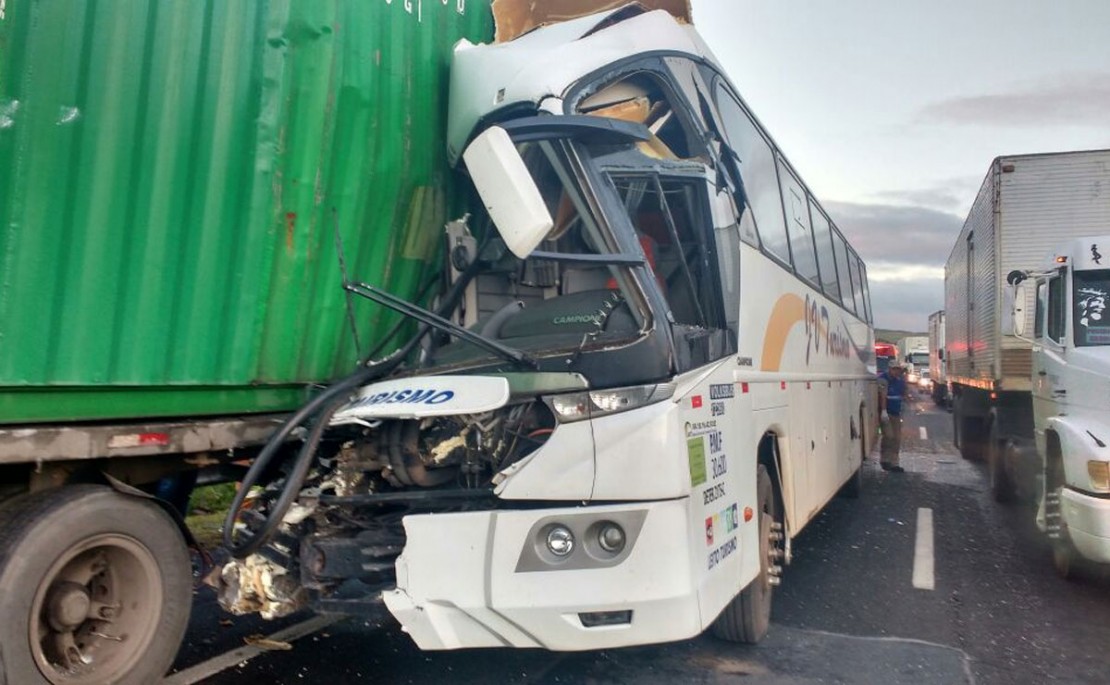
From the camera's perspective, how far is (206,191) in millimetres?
3975

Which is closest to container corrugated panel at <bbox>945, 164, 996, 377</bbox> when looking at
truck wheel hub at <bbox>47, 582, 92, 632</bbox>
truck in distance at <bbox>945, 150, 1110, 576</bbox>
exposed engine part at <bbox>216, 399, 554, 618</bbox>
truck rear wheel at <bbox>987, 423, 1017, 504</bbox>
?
truck in distance at <bbox>945, 150, 1110, 576</bbox>

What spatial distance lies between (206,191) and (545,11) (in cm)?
229

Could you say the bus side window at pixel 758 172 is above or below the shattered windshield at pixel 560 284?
above

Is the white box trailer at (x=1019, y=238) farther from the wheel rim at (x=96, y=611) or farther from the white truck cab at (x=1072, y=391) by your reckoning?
the wheel rim at (x=96, y=611)

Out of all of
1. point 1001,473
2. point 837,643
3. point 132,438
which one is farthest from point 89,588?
point 1001,473

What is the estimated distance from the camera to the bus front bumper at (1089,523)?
20.0ft

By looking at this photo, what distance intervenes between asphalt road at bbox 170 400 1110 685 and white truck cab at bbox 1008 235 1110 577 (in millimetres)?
575

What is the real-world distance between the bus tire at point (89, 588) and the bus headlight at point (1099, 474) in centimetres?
564

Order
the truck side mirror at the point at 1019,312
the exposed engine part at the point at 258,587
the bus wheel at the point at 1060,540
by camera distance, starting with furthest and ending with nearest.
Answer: the truck side mirror at the point at 1019,312 → the bus wheel at the point at 1060,540 → the exposed engine part at the point at 258,587

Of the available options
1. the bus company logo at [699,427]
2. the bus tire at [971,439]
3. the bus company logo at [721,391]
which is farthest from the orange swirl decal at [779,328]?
the bus tire at [971,439]

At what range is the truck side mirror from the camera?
7.70 meters

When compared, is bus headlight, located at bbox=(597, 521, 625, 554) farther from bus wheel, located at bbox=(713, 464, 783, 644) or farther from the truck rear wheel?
the truck rear wheel

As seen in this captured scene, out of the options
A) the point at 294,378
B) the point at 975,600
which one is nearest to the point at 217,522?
the point at 294,378

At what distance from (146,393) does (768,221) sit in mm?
4144
